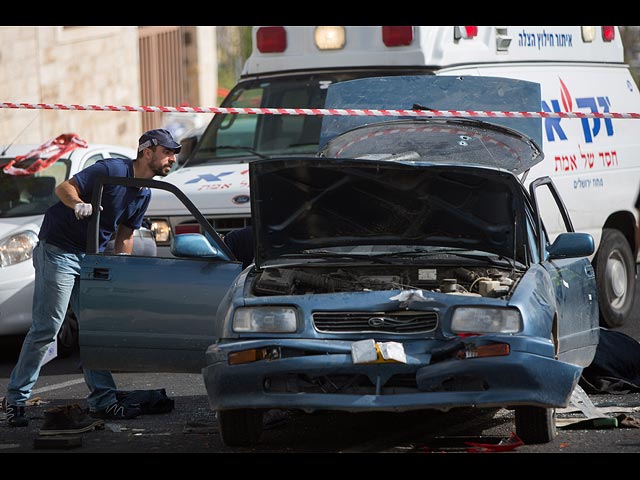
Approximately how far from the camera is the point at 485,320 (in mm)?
6523

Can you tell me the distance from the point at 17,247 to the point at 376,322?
4501 mm

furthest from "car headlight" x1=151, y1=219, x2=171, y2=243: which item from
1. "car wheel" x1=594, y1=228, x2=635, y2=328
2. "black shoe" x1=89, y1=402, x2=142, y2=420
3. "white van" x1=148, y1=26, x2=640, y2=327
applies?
"car wheel" x1=594, y1=228, x2=635, y2=328

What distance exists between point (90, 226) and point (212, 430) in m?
1.46

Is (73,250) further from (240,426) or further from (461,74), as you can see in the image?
(461,74)

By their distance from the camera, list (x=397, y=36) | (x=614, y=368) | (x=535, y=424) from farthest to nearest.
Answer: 1. (x=397, y=36)
2. (x=614, y=368)
3. (x=535, y=424)

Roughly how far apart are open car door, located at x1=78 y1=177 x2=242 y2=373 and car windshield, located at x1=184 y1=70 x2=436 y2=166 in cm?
339

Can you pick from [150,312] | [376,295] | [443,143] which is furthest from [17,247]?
[376,295]

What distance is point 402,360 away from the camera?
6.41 metres

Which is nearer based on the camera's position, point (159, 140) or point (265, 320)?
point (265, 320)

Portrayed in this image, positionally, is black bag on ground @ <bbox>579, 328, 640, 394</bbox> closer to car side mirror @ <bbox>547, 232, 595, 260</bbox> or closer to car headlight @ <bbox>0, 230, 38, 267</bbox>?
car side mirror @ <bbox>547, 232, 595, 260</bbox>

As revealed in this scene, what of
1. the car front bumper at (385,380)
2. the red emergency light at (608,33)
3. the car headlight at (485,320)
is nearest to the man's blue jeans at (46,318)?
the car front bumper at (385,380)

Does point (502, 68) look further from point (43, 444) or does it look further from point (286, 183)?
point (43, 444)

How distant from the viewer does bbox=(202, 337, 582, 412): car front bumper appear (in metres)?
6.38
